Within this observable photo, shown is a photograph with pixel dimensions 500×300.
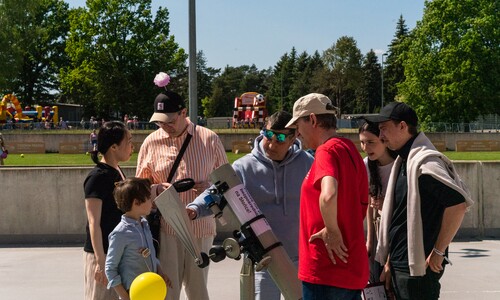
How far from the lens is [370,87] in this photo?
11412 centimetres

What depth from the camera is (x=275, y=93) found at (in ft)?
458

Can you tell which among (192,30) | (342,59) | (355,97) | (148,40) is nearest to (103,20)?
(148,40)

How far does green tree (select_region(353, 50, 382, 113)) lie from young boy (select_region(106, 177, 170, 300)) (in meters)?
109

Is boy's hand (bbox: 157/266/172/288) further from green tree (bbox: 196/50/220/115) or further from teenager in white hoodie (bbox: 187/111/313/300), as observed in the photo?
green tree (bbox: 196/50/220/115)

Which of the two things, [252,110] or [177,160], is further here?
[252,110]

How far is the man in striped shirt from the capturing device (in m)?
5.12

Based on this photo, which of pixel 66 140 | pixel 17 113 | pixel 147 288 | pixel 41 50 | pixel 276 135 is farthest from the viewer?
pixel 41 50

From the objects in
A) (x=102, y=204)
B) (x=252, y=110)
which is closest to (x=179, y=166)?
(x=102, y=204)

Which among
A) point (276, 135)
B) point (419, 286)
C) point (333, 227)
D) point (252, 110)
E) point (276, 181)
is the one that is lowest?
point (419, 286)

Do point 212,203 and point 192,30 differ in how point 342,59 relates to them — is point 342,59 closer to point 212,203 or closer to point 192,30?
point 192,30

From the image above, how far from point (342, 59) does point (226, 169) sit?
4223 inches

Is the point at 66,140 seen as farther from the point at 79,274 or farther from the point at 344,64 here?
the point at 344,64

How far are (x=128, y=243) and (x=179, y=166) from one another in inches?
37.0

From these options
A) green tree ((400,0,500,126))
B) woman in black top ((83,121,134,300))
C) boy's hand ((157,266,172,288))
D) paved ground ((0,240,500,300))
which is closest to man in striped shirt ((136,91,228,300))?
boy's hand ((157,266,172,288))
